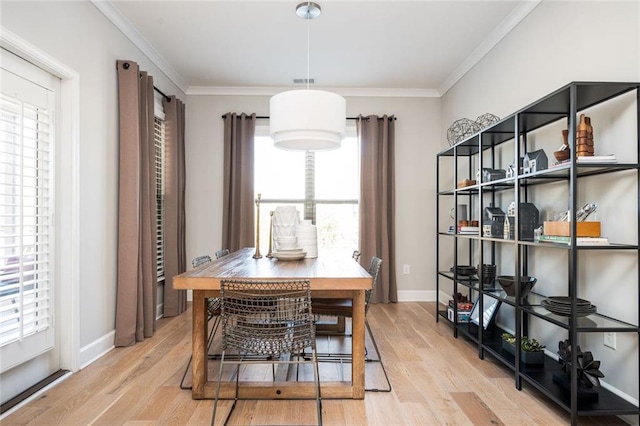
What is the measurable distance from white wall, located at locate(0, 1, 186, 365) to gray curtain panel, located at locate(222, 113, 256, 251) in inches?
67.2

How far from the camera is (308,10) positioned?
303cm

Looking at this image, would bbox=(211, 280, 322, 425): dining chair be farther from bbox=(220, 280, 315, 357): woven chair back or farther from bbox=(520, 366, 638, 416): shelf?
bbox=(520, 366, 638, 416): shelf

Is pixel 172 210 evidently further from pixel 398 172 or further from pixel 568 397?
pixel 568 397

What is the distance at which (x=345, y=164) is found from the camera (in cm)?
504

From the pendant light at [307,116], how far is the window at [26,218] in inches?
58.1

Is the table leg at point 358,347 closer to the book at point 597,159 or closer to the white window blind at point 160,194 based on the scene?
the book at point 597,159

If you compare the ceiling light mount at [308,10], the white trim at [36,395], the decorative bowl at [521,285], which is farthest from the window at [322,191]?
the white trim at [36,395]

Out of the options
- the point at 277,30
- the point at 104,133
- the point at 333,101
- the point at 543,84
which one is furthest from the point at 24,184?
the point at 543,84

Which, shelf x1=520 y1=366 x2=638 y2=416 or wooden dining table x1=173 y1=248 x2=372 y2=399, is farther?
wooden dining table x1=173 y1=248 x2=372 y2=399

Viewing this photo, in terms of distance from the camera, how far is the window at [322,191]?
5.00 meters

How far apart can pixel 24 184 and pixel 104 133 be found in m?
0.87

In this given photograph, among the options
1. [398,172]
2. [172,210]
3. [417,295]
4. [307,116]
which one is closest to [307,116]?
[307,116]

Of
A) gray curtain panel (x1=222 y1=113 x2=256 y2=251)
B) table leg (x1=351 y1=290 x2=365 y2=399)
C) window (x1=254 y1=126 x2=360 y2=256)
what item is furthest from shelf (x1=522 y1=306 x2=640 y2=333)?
gray curtain panel (x1=222 y1=113 x2=256 y2=251)

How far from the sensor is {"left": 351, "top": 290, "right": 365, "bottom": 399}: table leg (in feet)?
7.32
